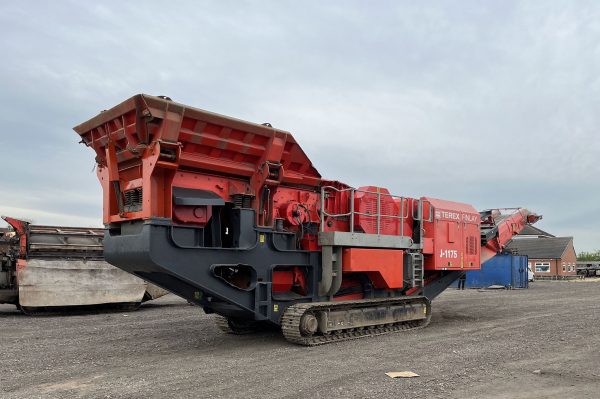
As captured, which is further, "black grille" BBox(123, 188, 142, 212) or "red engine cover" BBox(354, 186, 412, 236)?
"red engine cover" BBox(354, 186, 412, 236)

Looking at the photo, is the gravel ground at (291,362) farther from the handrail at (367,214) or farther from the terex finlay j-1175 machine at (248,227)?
the handrail at (367,214)

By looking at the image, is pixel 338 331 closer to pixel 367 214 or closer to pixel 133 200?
pixel 367 214

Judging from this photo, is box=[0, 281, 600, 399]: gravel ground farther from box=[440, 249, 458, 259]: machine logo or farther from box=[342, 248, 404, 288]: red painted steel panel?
box=[440, 249, 458, 259]: machine logo

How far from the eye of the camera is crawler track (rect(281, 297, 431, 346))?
905 centimetres

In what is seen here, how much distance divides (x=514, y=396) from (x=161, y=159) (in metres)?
5.73

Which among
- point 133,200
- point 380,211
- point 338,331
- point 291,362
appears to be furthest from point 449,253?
point 133,200

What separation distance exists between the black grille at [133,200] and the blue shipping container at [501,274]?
25184 millimetres

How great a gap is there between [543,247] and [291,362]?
183 feet

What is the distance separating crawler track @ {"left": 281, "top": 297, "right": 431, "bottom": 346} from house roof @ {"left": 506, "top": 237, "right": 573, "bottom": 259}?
153 ft

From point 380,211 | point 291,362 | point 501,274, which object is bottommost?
point 501,274

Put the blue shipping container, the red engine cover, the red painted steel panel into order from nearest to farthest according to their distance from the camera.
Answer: the red painted steel panel → the red engine cover → the blue shipping container

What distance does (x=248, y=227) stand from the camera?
9.10 meters

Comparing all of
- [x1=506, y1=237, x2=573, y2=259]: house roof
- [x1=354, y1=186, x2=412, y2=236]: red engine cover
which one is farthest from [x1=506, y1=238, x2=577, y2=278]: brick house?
[x1=354, y1=186, x2=412, y2=236]: red engine cover

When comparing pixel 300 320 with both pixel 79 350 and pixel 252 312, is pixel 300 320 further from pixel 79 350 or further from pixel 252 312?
pixel 79 350
